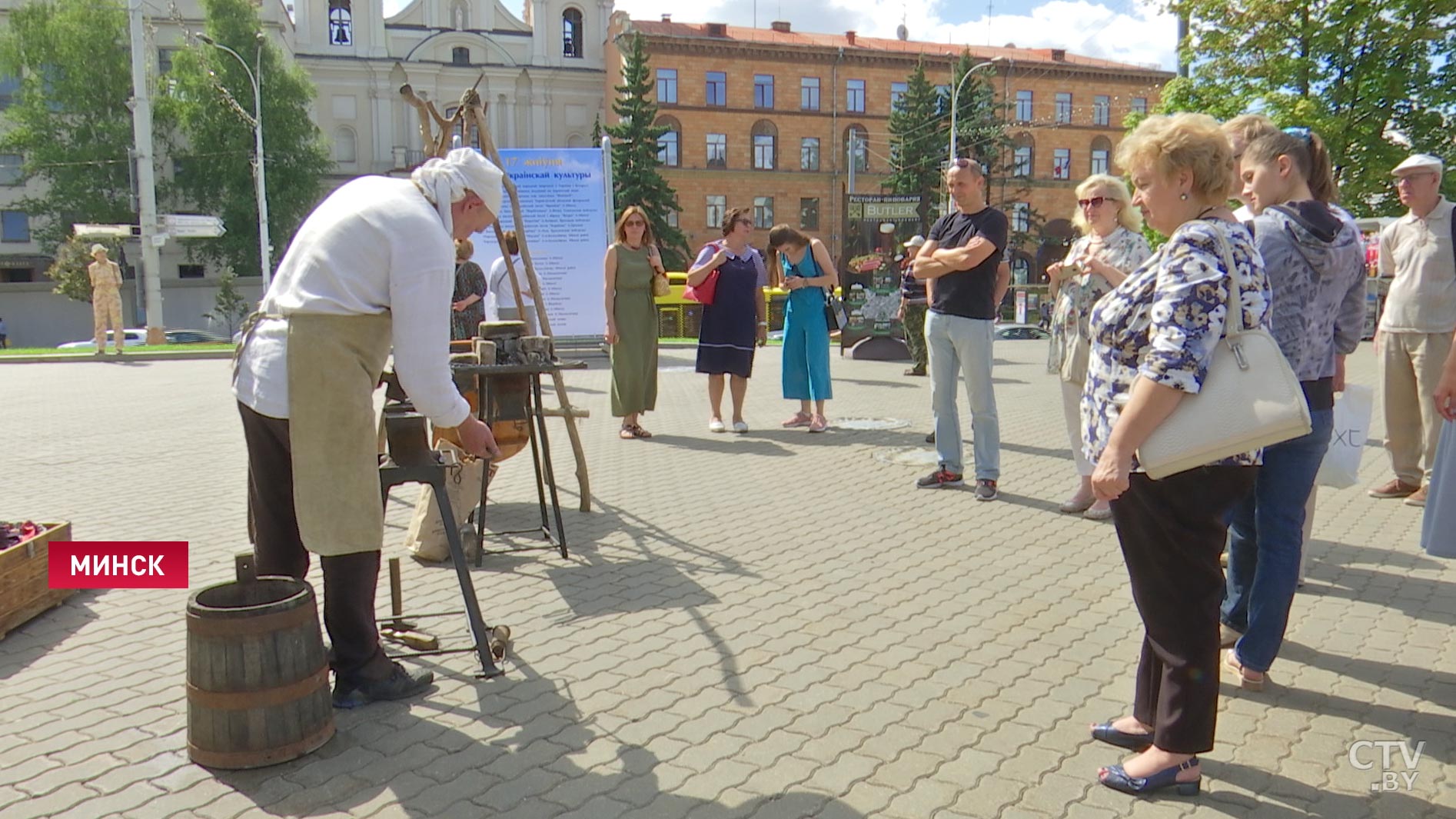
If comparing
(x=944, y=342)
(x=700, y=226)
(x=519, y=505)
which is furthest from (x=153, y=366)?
(x=700, y=226)

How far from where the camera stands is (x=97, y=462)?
28.6 ft

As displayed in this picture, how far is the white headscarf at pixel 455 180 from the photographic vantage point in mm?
3572

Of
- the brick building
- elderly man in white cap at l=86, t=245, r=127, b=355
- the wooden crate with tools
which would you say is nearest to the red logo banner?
the wooden crate with tools

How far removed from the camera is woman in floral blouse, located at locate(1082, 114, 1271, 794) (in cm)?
271

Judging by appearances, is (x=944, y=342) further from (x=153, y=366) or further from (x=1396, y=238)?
(x=153, y=366)

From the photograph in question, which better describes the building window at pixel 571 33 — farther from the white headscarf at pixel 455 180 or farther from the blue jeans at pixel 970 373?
the white headscarf at pixel 455 180

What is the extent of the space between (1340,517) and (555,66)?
57310mm

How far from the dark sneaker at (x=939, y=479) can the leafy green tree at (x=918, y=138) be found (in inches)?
1892

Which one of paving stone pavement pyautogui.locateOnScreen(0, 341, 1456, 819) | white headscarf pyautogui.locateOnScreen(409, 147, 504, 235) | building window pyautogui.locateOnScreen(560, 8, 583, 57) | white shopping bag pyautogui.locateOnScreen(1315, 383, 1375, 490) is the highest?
building window pyautogui.locateOnScreen(560, 8, 583, 57)

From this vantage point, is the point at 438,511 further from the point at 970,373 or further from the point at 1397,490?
the point at 1397,490

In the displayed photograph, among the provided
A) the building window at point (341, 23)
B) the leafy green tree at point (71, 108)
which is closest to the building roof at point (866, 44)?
the building window at point (341, 23)

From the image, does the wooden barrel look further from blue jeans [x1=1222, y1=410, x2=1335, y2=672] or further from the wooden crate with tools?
blue jeans [x1=1222, y1=410, x2=1335, y2=672]

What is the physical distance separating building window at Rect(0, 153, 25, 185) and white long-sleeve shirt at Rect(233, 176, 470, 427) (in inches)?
2215

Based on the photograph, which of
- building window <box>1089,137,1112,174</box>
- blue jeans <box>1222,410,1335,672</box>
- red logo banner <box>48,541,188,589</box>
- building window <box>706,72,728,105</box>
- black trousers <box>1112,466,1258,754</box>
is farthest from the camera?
building window <box>1089,137,1112,174</box>
